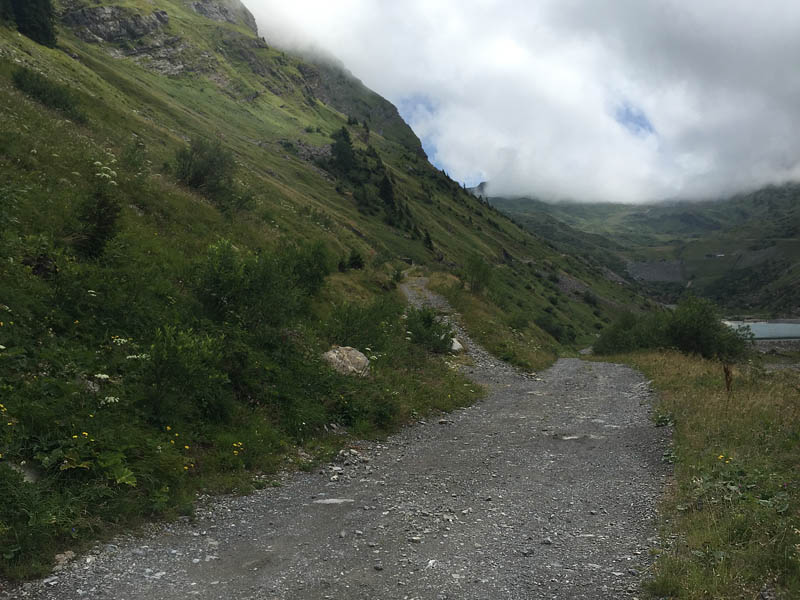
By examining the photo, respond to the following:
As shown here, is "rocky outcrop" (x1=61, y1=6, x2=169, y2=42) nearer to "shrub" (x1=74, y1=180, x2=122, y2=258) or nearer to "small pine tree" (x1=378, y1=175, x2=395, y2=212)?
"small pine tree" (x1=378, y1=175, x2=395, y2=212)

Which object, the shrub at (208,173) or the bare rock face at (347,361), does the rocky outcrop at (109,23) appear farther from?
the bare rock face at (347,361)

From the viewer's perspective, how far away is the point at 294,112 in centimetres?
15675

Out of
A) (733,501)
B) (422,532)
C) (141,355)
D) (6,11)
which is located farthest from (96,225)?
(6,11)

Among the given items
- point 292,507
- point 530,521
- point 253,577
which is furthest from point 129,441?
point 530,521

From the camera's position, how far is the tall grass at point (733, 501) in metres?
5.37

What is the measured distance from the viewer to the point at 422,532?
7.70m

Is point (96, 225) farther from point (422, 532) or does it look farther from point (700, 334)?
point (700, 334)

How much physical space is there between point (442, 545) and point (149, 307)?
1039cm

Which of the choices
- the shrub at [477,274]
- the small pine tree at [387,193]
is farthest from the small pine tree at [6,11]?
the small pine tree at [387,193]

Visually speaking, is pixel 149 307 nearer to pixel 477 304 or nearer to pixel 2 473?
pixel 2 473

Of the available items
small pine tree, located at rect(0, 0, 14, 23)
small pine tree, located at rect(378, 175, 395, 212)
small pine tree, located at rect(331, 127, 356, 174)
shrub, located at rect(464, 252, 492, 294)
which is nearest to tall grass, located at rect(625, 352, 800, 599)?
shrub, located at rect(464, 252, 492, 294)

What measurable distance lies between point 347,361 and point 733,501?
38.5 ft

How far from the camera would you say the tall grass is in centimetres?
537

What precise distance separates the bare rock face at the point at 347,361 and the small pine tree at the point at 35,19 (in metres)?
62.6
